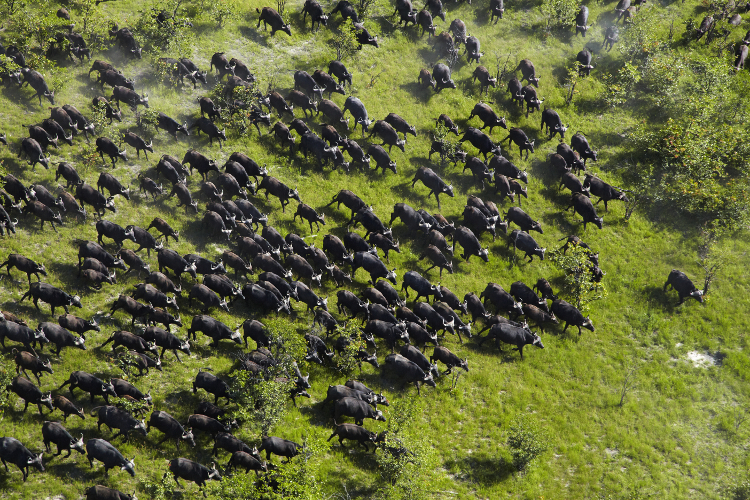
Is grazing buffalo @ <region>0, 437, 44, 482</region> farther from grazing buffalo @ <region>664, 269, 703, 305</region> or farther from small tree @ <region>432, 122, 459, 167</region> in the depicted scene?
grazing buffalo @ <region>664, 269, 703, 305</region>

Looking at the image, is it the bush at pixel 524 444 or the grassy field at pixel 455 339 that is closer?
the grassy field at pixel 455 339

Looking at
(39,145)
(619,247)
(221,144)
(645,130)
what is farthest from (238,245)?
(645,130)

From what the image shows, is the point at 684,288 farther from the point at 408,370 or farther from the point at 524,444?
the point at 408,370

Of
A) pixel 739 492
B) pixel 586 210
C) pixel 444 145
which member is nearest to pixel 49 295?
pixel 444 145

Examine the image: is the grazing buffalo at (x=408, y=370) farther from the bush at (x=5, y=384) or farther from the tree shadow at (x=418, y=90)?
the tree shadow at (x=418, y=90)

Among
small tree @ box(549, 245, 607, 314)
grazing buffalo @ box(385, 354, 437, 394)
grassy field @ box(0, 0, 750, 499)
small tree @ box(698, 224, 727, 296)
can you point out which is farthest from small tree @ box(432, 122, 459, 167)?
grazing buffalo @ box(385, 354, 437, 394)

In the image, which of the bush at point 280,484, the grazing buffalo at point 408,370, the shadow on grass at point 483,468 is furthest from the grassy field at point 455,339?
the bush at point 280,484
